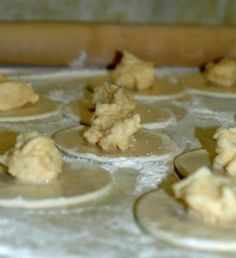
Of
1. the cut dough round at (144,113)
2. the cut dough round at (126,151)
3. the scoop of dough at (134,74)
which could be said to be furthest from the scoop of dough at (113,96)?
the scoop of dough at (134,74)

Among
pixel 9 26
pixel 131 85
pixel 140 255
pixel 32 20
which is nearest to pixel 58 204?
pixel 140 255

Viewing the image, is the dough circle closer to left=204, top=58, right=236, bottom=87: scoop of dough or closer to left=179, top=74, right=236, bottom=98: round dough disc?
left=179, top=74, right=236, bottom=98: round dough disc

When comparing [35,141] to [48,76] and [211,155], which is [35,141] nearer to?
[211,155]

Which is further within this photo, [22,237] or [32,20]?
[32,20]

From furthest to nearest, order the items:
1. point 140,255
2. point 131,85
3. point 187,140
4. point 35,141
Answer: point 131,85, point 187,140, point 35,141, point 140,255

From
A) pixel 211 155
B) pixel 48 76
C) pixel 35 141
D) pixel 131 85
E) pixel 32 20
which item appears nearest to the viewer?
pixel 35 141

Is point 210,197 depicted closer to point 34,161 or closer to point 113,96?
point 34,161

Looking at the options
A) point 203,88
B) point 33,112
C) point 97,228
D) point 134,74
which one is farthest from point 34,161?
point 203,88
